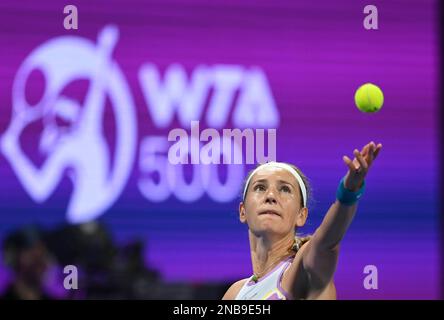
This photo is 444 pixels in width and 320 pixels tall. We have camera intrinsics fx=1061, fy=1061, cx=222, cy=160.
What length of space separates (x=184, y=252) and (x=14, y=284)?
1.03 m

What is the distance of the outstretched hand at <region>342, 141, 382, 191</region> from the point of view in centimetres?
380

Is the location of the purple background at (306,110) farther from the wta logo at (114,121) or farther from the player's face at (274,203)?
the player's face at (274,203)

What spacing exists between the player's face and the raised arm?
514 millimetres

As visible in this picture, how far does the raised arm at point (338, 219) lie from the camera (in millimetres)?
3830

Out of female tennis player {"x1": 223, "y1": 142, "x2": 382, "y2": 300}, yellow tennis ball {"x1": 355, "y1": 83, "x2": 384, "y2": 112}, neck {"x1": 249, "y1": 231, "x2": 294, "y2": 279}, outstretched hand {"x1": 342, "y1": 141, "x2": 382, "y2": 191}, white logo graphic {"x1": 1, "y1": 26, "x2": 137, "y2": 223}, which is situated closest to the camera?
outstretched hand {"x1": 342, "y1": 141, "x2": 382, "y2": 191}

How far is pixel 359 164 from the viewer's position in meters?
3.83

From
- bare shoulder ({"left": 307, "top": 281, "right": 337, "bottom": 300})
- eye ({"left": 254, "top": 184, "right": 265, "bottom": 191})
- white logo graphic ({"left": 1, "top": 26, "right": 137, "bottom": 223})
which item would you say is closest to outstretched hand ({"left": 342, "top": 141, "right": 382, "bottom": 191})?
bare shoulder ({"left": 307, "top": 281, "right": 337, "bottom": 300})

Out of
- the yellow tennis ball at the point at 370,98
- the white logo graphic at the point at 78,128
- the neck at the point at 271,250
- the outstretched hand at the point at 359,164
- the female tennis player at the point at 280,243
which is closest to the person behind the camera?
the outstretched hand at the point at 359,164

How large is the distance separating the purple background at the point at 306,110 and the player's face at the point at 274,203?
1.57 m

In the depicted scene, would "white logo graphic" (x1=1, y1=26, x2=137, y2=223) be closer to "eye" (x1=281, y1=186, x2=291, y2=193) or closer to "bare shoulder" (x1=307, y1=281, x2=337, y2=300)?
"eye" (x1=281, y1=186, x2=291, y2=193)

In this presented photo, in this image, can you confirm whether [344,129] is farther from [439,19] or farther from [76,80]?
[76,80]

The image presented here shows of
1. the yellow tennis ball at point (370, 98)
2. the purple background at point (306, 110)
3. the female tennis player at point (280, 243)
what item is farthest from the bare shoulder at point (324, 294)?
the purple background at point (306, 110)

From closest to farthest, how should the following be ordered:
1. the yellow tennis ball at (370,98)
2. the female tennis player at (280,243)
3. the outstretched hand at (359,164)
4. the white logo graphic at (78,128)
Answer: the outstretched hand at (359,164) < the female tennis player at (280,243) < the yellow tennis ball at (370,98) < the white logo graphic at (78,128)

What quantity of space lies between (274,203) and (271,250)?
0.21 m
